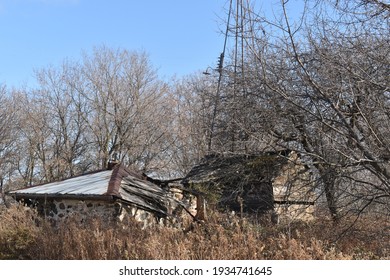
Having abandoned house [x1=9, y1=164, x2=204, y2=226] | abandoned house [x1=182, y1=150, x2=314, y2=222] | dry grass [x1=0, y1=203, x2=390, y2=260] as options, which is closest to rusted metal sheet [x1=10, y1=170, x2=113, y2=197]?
abandoned house [x1=9, y1=164, x2=204, y2=226]

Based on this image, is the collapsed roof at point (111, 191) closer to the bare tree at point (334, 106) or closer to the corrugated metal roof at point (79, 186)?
the corrugated metal roof at point (79, 186)

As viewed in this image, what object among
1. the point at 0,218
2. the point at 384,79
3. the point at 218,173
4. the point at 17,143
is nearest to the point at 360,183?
the point at 384,79

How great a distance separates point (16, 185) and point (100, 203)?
17500mm

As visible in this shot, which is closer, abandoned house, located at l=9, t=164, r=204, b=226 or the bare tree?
the bare tree

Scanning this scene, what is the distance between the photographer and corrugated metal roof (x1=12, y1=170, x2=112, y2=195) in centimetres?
1102

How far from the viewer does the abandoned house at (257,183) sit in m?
10.3

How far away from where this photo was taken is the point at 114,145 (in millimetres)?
26141

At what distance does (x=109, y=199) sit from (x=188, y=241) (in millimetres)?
5053

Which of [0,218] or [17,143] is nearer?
[0,218]

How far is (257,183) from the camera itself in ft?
40.0

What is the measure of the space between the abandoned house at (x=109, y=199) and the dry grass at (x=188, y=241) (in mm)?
1665

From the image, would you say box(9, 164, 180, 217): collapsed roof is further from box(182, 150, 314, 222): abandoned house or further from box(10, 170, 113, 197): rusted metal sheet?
box(182, 150, 314, 222): abandoned house

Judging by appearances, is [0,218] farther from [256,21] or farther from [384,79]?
[384,79]
